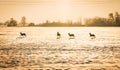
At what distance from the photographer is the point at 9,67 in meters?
18.5

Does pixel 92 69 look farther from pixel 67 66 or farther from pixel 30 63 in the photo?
pixel 30 63

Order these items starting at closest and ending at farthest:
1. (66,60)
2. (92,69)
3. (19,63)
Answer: (92,69)
(19,63)
(66,60)

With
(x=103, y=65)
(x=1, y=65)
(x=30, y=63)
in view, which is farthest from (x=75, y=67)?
(x=1, y=65)

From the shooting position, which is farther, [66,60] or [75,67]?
[66,60]

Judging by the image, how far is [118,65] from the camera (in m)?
19.0

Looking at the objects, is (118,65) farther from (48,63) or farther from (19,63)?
(19,63)

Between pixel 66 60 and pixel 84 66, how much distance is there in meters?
3.18

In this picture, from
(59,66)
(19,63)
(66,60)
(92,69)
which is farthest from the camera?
(66,60)

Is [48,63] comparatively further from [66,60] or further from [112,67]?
[112,67]

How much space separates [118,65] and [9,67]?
749 cm

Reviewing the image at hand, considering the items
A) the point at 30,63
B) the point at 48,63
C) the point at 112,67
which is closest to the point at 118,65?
the point at 112,67

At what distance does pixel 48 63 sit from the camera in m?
20.3

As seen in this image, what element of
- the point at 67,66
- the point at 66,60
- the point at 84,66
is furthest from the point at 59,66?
the point at 66,60

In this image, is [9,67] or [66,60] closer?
[9,67]
